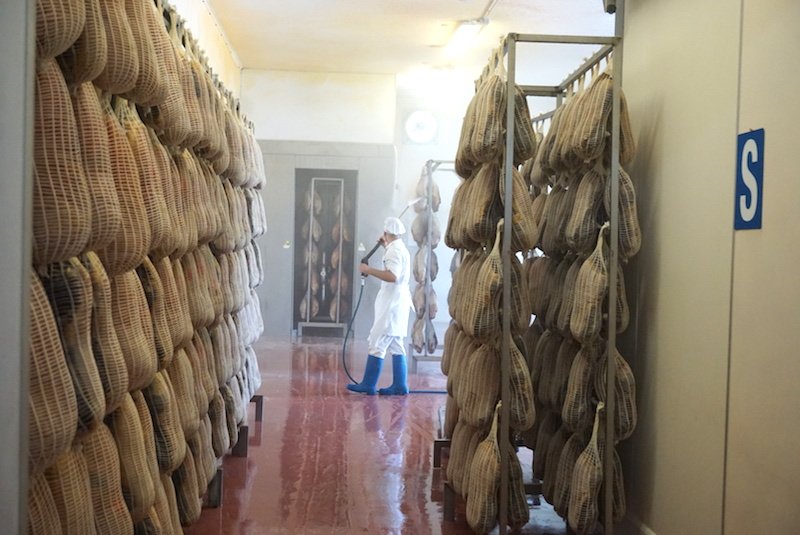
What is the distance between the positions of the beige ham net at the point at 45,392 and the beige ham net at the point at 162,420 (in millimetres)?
962

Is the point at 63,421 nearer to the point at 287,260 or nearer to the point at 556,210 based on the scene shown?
the point at 556,210

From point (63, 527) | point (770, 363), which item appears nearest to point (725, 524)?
point (770, 363)

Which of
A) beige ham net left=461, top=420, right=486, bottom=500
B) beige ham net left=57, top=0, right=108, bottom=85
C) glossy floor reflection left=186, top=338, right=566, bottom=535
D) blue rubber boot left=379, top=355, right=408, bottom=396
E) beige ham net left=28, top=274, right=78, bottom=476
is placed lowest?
glossy floor reflection left=186, top=338, right=566, bottom=535

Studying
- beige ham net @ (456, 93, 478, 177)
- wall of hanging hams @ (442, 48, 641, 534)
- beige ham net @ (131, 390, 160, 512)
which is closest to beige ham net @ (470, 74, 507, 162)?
wall of hanging hams @ (442, 48, 641, 534)

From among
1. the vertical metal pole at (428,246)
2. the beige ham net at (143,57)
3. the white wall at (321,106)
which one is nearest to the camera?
the beige ham net at (143,57)

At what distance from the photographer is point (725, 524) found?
107 inches

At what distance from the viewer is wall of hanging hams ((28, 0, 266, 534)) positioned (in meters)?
1.62

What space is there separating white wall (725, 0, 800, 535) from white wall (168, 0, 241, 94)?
465cm

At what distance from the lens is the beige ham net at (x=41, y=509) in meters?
1.59

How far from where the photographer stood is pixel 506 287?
11.6 feet

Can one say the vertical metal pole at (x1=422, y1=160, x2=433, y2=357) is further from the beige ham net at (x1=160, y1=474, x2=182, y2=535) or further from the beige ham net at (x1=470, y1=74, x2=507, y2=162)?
the beige ham net at (x1=160, y1=474, x2=182, y2=535)

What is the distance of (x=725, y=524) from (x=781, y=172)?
122 cm

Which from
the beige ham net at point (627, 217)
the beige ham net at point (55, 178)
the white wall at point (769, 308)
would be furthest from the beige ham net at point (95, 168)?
the beige ham net at point (627, 217)

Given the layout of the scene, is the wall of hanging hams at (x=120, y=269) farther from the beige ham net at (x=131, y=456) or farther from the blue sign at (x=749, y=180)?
the blue sign at (x=749, y=180)
